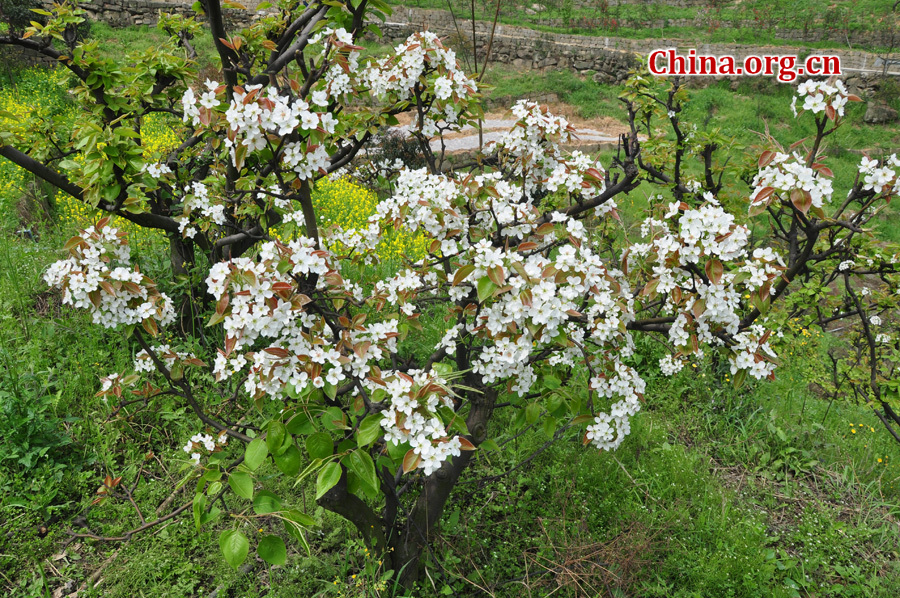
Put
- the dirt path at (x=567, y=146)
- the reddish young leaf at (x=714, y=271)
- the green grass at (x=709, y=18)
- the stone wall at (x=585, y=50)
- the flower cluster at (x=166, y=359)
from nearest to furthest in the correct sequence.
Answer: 1. the reddish young leaf at (x=714, y=271)
2. the flower cluster at (x=166, y=359)
3. the dirt path at (x=567, y=146)
4. the stone wall at (x=585, y=50)
5. the green grass at (x=709, y=18)

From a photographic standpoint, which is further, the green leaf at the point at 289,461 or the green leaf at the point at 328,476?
the green leaf at the point at 289,461

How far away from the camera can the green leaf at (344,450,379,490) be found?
1554 mm

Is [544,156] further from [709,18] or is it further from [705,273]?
[709,18]

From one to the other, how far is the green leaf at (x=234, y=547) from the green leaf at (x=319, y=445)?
0.92 feet

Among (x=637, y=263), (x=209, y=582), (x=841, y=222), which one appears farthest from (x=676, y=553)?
(x=209, y=582)

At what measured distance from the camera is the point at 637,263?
6.75 ft

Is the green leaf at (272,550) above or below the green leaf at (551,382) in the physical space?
below

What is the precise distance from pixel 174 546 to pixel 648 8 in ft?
76.2

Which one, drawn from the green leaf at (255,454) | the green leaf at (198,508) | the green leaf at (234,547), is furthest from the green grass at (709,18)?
the green leaf at (234,547)

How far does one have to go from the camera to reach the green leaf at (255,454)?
1.58 m

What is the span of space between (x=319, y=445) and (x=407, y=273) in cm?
66

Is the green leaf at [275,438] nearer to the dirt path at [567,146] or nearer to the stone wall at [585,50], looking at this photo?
the dirt path at [567,146]

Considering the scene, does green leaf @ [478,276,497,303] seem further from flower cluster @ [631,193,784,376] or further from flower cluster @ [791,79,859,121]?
flower cluster @ [791,79,859,121]

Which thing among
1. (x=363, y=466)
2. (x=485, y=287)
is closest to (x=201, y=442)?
(x=363, y=466)
